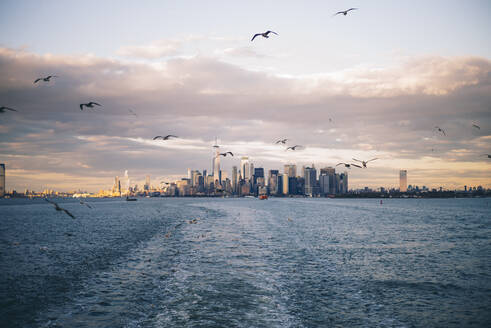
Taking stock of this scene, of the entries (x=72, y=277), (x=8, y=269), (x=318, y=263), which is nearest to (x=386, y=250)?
(x=318, y=263)

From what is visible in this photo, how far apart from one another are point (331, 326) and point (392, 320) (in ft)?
10.4

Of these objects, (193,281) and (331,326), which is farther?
(193,281)

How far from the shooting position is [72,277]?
25797 mm

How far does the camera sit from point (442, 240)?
4684 centimetres

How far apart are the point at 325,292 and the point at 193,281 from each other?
868 centimetres

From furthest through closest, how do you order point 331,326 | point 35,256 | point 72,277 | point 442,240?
point 442,240, point 35,256, point 72,277, point 331,326

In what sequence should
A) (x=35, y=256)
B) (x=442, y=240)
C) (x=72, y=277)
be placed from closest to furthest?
(x=72, y=277) < (x=35, y=256) < (x=442, y=240)

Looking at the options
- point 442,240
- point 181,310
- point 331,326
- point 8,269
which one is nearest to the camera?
point 331,326

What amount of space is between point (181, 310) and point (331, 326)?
741cm

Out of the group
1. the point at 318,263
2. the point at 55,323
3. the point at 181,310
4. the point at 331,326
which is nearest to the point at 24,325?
the point at 55,323

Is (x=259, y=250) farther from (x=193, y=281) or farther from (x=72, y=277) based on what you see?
(x=72, y=277)

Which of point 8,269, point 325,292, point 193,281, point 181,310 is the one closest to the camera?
point 181,310

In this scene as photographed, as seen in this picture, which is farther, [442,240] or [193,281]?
[442,240]

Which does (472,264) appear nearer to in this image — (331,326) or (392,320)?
(392,320)
